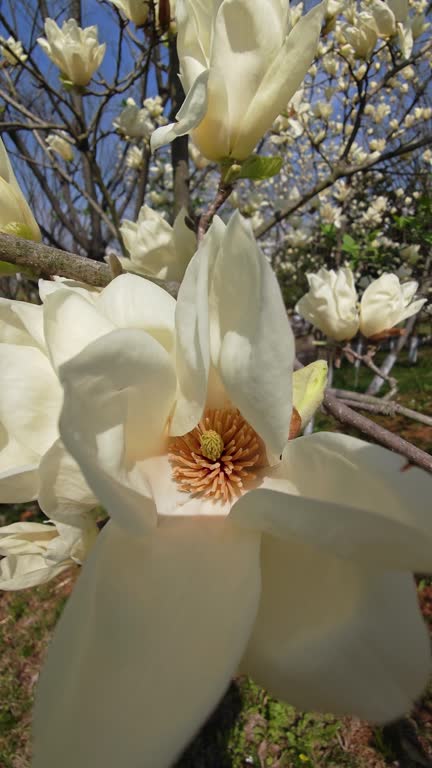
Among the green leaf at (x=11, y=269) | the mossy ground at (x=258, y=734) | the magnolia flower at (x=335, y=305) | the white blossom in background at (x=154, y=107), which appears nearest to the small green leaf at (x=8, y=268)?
the green leaf at (x=11, y=269)

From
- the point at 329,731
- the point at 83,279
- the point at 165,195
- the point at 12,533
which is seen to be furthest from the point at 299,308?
the point at 165,195

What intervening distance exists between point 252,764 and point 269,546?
6.99ft

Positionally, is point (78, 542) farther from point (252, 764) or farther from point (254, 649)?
point (252, 764)

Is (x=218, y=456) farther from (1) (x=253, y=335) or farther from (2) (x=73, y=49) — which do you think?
(2) (x=73, y=49)

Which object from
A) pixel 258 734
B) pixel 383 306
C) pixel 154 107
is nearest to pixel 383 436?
pixel 383 306

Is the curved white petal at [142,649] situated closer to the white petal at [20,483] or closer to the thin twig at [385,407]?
the white petal at [20,483]

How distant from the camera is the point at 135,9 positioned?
4.83ft

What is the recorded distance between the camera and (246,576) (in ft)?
1.26

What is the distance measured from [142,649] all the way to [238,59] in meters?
0.62

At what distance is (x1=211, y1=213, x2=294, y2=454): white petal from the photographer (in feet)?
1.20

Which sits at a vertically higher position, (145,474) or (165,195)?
(165,195)

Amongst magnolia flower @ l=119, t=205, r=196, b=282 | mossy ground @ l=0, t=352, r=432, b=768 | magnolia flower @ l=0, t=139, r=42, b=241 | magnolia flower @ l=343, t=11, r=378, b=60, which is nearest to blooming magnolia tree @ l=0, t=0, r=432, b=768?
magnolia flower @ l=0, t=139, r=42, b=241

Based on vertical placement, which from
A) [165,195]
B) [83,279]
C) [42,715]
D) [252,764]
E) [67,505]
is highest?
[165,195]

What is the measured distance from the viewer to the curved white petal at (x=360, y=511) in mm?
320
